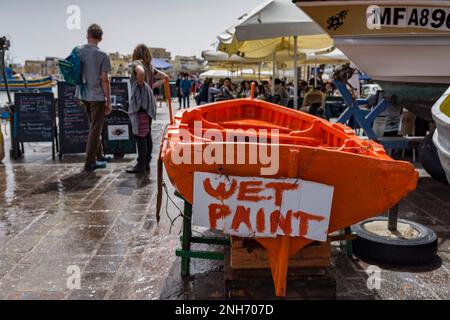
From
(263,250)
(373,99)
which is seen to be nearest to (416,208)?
(263,250)

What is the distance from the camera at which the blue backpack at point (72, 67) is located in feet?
21.4

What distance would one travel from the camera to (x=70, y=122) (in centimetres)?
802

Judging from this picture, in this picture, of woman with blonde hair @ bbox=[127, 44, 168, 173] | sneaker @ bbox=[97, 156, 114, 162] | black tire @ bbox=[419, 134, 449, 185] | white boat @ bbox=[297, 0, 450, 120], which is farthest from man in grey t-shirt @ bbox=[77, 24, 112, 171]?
black tire @ bbox=[419, 134, 449, 185]

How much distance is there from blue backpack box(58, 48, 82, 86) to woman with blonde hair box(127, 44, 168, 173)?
0.81 meters

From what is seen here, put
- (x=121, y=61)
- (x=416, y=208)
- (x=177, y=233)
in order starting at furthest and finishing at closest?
(x=121, y=61)
(x=416, y=208)
(x=177, y=233)

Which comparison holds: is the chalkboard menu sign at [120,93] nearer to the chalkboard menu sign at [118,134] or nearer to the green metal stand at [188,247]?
the chalkboard menu sign at [118,134]

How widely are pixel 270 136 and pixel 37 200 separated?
3.19 metres

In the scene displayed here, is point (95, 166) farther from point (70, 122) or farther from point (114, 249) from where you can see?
point (114, 249)

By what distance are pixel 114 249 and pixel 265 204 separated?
1850 millimetres
